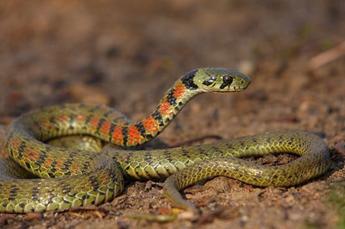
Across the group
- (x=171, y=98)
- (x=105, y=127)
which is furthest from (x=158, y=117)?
(x=105, y=127)

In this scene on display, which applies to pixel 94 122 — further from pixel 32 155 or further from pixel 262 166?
pixel 262 166

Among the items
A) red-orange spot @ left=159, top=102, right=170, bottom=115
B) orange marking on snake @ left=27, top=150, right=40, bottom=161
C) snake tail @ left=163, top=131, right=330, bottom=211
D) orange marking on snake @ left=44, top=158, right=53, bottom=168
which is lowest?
snake tail @ left=163, top=131, right=330, bottom=211

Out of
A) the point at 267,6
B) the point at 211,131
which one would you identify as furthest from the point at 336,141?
the point at 267,6

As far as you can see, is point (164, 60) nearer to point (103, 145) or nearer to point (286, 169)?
point (103, 145)

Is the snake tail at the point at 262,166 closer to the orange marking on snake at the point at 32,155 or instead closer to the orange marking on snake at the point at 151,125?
the orange marking on snake at the point at 151,125

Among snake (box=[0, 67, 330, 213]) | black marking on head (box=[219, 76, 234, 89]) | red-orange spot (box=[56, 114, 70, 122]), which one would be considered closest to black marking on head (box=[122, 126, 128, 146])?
snake (box=[0, 67, 330, 213])

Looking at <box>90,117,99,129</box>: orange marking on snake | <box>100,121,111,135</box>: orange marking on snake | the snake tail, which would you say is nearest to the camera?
the snake tail

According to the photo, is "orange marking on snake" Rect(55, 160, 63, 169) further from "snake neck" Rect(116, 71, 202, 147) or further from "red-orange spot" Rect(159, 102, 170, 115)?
"red-orange spot" Rect(159, 102, 170, 115)
